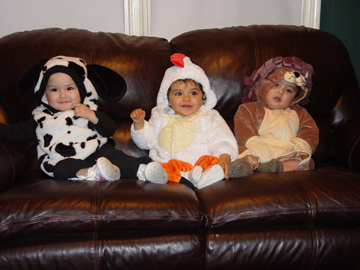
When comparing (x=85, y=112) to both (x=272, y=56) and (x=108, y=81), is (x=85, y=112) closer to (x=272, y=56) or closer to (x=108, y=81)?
(x=108, y=81)

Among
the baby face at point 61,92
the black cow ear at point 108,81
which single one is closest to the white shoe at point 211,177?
A: the black cow ear at point 108,81

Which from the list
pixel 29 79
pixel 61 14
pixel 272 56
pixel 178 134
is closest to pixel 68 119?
pixel 29 79

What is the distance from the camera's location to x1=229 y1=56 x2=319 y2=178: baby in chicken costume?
1913mm

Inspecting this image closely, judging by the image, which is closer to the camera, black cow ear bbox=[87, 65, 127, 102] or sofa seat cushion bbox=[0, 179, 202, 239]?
sofa seat cushion bbox=[0, 179, 202, 239]

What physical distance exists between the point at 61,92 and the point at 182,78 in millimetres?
745

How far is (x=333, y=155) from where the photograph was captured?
196cm

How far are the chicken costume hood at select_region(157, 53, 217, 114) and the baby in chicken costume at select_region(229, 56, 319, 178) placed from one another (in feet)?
0.70

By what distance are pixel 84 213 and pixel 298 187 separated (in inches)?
37.0

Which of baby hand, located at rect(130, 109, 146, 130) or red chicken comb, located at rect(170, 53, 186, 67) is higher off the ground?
red chicken comb, located at rect(170, 53, 186, 67)

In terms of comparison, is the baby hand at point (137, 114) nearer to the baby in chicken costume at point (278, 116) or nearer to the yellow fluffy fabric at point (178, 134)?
the yellow fluffy fabric at point (178, 134)

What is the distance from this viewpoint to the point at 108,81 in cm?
195

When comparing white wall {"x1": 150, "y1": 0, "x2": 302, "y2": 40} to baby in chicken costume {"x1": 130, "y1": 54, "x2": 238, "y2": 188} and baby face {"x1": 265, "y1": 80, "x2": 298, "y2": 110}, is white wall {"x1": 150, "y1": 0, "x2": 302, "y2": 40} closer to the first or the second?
baby in chicken costume {"x1": 130, "y1": 54, "x2": 238, "y2": 188}

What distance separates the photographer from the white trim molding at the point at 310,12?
9.36 ft

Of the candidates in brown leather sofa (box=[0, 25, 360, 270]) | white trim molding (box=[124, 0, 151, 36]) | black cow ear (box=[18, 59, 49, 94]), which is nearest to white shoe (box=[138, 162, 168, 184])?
brown leather sofa (box=[0, 25, 360, 270])
